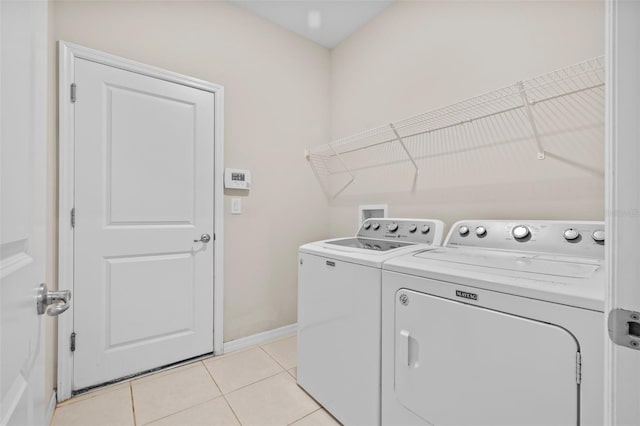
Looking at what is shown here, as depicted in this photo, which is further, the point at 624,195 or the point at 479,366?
the point at 479,366

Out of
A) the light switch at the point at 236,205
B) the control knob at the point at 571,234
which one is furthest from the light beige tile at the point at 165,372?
the control knob at the point at 571,234

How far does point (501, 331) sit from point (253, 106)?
2275 mm

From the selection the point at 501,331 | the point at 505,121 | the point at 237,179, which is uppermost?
the point at 505,121

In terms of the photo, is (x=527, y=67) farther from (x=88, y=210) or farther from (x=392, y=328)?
(x=88, y=210)

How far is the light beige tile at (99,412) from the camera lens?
1.46 meters

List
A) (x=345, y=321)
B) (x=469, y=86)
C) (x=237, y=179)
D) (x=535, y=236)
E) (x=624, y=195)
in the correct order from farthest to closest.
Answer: (x=237, y=179), (x=469, y=86), (x=345, y=321), (x=535, y=236), (x=624, y=195)

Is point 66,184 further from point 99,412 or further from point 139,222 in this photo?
point 99,412

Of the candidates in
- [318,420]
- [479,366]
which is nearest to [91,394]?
[318,420]

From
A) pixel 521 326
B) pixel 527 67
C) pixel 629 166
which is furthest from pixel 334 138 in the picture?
pixel 629 166

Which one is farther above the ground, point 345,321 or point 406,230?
point 406,230

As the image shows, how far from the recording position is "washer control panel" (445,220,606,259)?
115 centimetres

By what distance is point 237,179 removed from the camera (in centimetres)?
224

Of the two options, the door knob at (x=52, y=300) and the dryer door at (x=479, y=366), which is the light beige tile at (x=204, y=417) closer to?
the dryer door at (x=479, y=366)

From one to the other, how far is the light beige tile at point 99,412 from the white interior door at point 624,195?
1.97 metres
